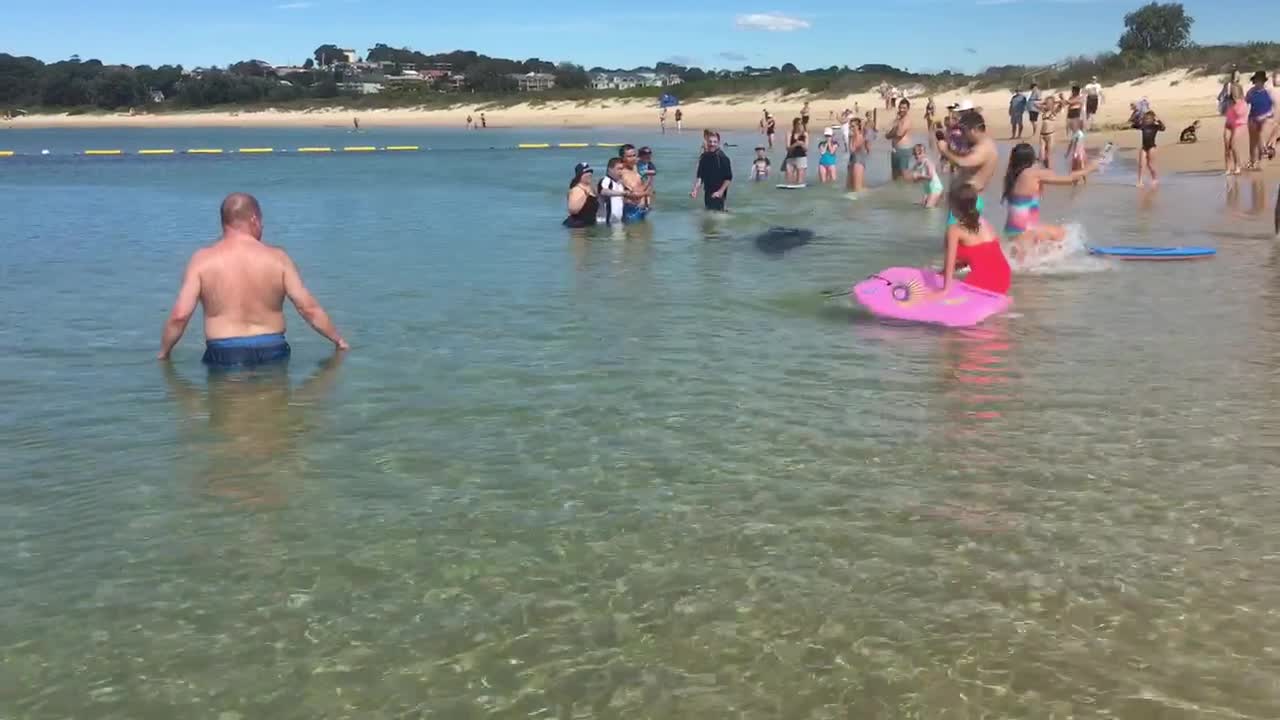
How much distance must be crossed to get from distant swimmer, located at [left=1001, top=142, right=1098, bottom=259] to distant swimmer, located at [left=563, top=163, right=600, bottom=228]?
20.6 ft

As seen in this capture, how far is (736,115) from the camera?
239 ft

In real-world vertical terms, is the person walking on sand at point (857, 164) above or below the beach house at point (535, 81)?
below

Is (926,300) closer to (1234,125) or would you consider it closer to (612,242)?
(612,242)

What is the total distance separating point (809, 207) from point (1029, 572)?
50.2 ft

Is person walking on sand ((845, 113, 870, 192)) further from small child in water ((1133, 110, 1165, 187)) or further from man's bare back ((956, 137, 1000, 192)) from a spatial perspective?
man's bare back ((956, 137, 1000, 192))

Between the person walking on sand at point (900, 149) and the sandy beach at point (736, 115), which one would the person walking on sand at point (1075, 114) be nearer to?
the sandy beach at point (736, 115)

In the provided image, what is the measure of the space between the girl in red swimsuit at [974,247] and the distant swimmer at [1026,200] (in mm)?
2326

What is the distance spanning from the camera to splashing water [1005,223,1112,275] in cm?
1158

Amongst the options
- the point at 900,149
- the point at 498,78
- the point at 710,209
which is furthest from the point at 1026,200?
the point at 498,78

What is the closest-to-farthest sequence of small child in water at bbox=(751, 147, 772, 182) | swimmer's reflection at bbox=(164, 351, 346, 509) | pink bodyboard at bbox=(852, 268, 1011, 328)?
swimmer's reflection at bbox=(164, 351, 346, 509) < pink bodyboard at bbox=(852, 268, 1011, 328) < small child in water at bbox=(751, 147, 772, 182)

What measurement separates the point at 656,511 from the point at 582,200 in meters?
11.5

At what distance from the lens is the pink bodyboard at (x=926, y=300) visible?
8844 mm

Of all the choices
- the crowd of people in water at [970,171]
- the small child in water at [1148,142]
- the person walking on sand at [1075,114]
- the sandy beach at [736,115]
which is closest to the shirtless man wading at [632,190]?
the crowd of people in water at [970,171]

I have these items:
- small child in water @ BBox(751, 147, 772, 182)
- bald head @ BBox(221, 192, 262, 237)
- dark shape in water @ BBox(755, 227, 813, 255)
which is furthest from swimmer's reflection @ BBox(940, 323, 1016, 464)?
small child in water @ BBox(751, 147, 772, 182)
